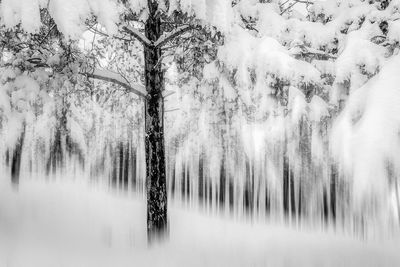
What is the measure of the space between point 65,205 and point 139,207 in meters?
3.70

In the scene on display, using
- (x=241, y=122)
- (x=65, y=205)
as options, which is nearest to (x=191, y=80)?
(x=241, y=122)

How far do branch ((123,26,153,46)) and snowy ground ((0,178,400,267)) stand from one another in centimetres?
453

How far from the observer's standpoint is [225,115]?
1124 centimetres

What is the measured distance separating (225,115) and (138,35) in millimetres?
4206

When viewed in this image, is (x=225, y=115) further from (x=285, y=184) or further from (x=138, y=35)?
(x=285, y=184)

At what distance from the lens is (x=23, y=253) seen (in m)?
7.83

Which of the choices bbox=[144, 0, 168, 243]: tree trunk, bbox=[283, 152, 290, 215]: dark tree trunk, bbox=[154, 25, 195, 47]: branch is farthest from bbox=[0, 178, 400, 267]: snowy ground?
bbox=[154, 25, 195, 47]: branch

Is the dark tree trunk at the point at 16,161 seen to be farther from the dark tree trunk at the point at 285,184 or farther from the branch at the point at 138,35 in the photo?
the dark tree trunk at the point at 285,184

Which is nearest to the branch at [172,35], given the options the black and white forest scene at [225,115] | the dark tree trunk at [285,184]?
→ the black and white forest scene at [225,115]

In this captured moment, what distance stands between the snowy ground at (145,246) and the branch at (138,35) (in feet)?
14.9

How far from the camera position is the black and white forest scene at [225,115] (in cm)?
417

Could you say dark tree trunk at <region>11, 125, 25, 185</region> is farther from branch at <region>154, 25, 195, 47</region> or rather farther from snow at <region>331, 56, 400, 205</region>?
snow at <region>331, 56, 400, 205</region>

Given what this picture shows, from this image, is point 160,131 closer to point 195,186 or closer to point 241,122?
point 241,122

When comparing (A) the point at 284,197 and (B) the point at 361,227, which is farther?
(A) the point at 284,197
